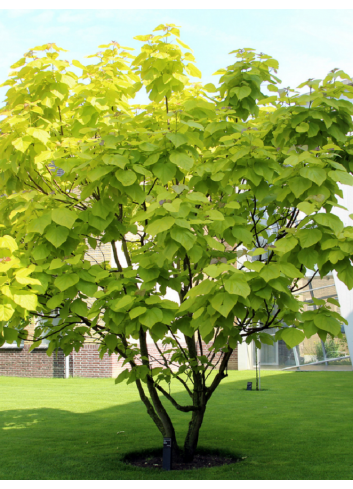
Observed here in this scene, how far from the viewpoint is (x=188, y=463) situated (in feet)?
17.3

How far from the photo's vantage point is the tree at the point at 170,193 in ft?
10.2

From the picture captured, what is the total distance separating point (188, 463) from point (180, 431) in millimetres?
1990

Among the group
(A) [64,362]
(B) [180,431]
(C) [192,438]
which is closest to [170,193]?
(C) [192,438]

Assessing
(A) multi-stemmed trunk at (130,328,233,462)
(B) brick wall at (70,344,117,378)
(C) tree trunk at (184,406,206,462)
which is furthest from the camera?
(B) brick wall at (70,344,117,378)

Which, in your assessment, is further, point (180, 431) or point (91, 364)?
point (91, 364)

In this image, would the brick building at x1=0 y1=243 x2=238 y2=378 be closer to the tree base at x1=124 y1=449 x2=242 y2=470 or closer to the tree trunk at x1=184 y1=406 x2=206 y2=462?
the tree base at x1=124 y1=449 x2=242 y2=470

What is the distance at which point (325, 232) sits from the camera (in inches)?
125

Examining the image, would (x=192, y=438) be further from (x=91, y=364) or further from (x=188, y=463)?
(x=91, y=364)

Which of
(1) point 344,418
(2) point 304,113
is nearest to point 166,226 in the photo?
(2) point 304,113

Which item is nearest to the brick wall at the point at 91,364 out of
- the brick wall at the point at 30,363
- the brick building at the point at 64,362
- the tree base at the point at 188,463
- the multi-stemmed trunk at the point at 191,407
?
the brick building at the point at 64,362

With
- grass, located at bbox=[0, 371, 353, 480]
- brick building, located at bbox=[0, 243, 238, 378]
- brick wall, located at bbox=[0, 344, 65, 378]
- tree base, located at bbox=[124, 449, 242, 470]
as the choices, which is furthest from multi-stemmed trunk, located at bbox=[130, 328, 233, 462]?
brick wall, located at bbox=[0, 344, 65, 378]

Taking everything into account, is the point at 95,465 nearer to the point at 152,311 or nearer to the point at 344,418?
the point at 152,311

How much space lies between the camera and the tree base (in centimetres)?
521

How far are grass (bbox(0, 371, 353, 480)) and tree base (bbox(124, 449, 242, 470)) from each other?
172mm
